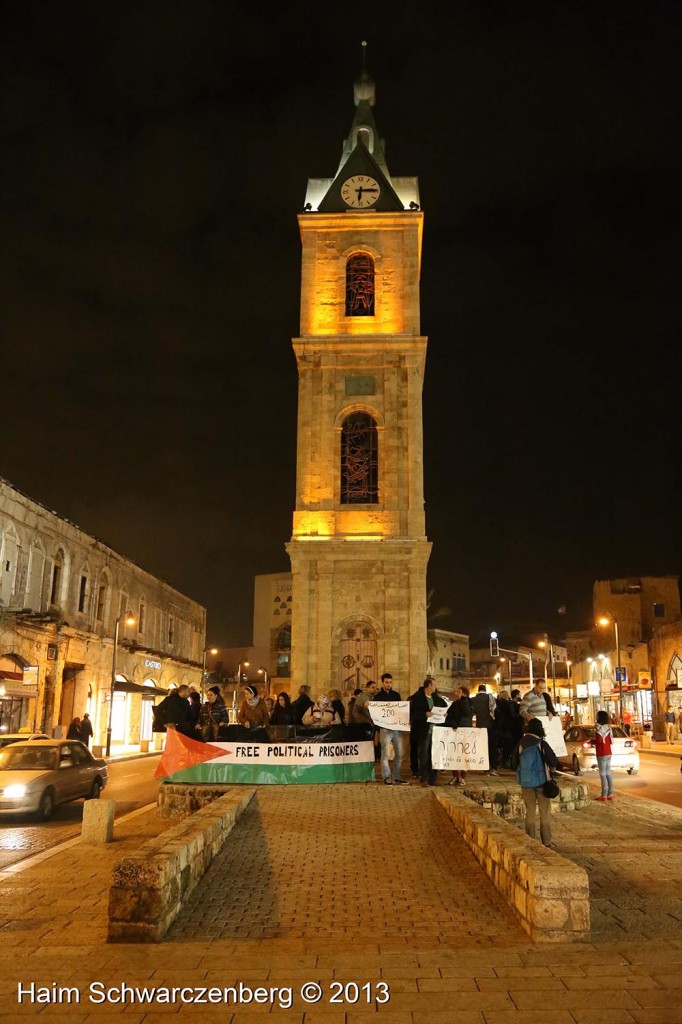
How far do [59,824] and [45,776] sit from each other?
0.95m

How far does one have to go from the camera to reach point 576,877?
651 centimetres

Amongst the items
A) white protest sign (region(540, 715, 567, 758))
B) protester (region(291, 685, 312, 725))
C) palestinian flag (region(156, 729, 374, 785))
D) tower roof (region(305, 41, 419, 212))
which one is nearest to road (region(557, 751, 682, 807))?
white protest sign (region(540, 715, 567, 758))

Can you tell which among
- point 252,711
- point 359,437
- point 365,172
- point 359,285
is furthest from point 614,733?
point 365,172

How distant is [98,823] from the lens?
11430mm

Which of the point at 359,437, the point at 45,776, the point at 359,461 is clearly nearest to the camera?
the point at 45,776

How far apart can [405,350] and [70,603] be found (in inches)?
724

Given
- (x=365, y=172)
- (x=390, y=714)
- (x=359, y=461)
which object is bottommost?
(x=390, y=714)

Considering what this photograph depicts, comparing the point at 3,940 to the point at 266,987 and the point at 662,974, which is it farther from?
the point at 662,974

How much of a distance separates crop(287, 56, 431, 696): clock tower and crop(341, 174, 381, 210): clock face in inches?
1.6

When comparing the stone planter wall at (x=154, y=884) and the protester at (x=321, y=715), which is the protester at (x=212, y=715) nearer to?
the protester at (x=321, y=715)

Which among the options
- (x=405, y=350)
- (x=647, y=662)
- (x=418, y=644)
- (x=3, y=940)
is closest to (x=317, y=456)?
(x=405, y=350)

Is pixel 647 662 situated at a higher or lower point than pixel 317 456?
lower

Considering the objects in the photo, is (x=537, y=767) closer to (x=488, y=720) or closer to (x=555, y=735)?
(x=555, y=735)

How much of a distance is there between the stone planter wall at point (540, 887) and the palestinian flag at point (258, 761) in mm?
6469
